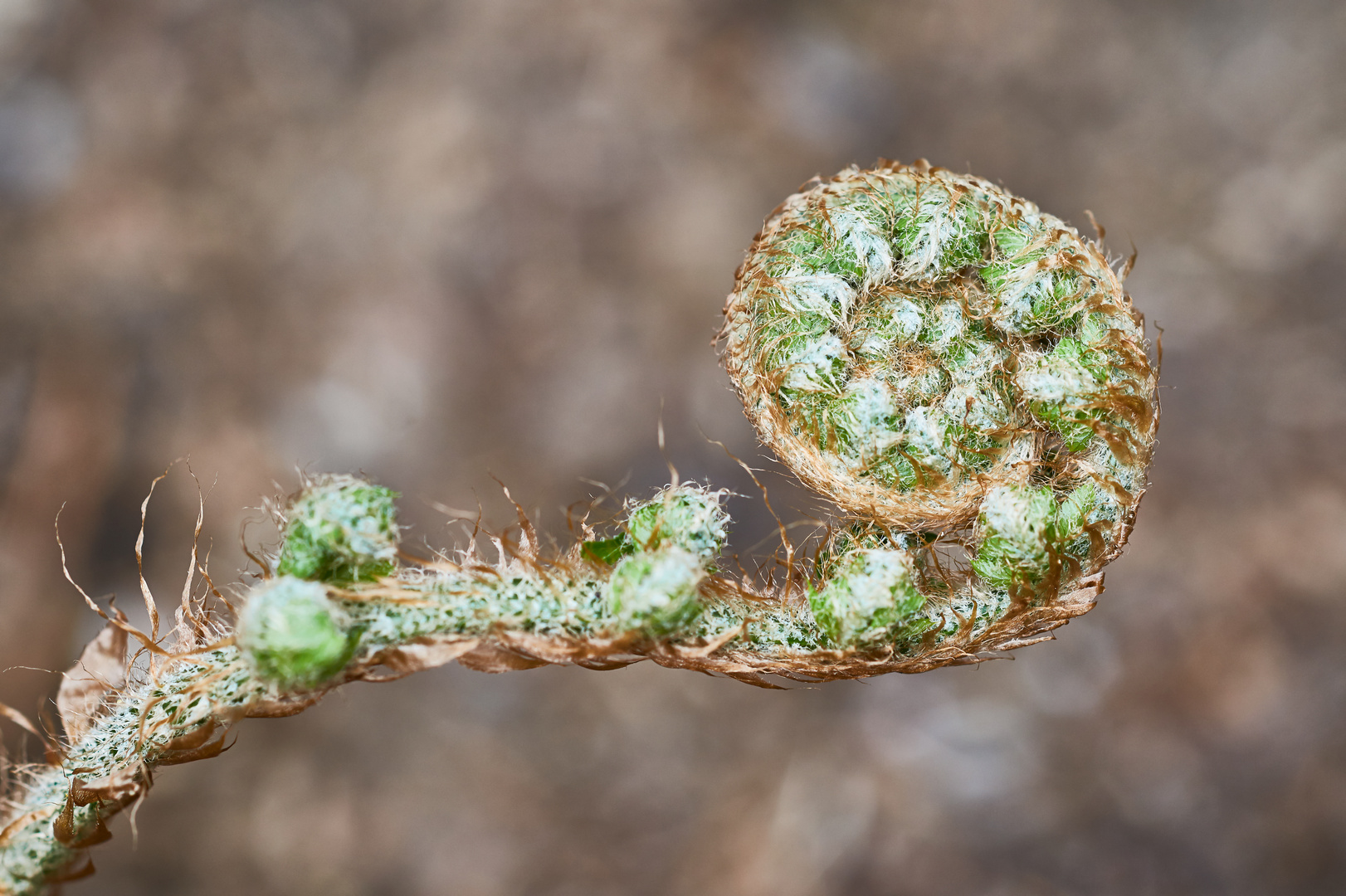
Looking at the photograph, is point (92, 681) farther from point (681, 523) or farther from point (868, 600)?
point (868, 600)

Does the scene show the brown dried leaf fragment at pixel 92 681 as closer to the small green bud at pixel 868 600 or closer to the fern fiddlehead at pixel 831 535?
the fern fiddlehead at pixel 831 535

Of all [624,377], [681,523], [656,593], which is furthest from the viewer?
[624,377]

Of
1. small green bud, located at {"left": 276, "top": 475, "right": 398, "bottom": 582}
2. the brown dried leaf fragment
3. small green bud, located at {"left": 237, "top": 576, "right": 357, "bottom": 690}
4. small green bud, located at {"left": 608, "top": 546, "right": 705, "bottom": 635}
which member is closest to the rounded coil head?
small green bud, located at {"left": 608, "top": 546, "right": 705, "bottom": 635}

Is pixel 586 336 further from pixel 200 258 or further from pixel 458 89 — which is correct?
pixel 200 258

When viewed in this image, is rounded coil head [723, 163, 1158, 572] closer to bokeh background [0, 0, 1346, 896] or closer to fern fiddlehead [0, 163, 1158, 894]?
fern fiddlehead [0, 163, 1158, 894]

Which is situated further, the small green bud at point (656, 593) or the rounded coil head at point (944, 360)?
the rounded coil head at point (944, 360)

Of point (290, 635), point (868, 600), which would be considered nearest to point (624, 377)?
point (868, 600)

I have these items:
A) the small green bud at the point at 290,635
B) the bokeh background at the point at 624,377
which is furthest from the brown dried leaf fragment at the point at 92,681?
the bokeh background at the point at 624,377
